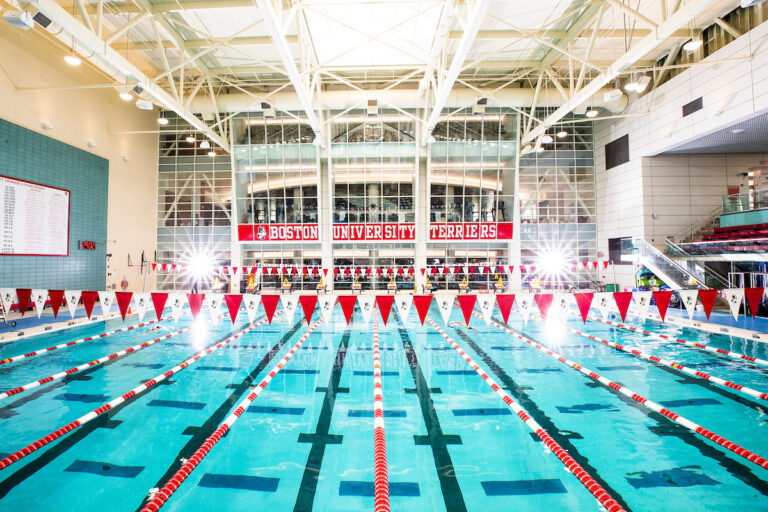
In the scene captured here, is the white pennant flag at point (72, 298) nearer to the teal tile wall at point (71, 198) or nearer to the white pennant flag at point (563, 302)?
the teal tile wall at point (71, 198)

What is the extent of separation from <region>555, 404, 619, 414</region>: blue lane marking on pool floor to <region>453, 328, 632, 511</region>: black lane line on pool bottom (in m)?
0.35

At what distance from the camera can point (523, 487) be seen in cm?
342

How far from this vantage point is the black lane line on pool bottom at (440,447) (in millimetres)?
3258

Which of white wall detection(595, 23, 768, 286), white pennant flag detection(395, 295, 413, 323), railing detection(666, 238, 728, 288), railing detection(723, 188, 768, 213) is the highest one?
white wall detection(595, 23, 768, 286)

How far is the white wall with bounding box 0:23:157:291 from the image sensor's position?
1209 centimetres

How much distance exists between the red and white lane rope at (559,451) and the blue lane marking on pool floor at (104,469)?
4.31m

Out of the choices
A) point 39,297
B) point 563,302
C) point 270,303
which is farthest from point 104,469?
point 563,302

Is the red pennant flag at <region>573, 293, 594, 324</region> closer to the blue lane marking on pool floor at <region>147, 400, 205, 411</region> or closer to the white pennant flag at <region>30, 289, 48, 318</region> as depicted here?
the blue lane marking on pool floor at <region>147, 400, 205, 411</region>

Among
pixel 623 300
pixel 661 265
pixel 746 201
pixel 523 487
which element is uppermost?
pixel 746 201

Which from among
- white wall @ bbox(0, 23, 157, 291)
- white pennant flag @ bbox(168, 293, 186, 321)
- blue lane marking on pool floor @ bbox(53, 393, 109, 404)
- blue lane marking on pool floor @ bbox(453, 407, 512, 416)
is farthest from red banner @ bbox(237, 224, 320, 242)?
blue lane marking on pool floor @ bbox(453, 407, 512, 416)

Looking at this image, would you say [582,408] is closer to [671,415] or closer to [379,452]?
[671,415]

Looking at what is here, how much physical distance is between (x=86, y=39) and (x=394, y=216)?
561 inches

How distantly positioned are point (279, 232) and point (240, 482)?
1743 cm

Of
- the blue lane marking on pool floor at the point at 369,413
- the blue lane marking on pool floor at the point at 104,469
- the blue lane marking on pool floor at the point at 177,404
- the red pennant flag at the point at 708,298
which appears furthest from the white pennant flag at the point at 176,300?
the red pennant flag at the point at 708,298
